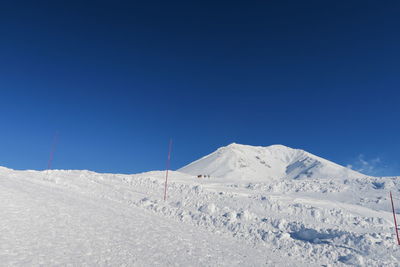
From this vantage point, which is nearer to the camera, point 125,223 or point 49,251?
point 49,251

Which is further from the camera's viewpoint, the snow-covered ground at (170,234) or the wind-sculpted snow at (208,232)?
the wind-sculpted snow at (208,232)

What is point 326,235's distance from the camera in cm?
1326

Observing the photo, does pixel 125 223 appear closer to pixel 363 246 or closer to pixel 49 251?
pixel 49 251

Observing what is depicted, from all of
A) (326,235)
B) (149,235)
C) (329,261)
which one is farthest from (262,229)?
(149,235)

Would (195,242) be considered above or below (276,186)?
below

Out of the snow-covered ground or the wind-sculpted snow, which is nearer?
the snow-covered ground

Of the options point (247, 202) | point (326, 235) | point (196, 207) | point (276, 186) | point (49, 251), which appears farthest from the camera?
point (276, 186)

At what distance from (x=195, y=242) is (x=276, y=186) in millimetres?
33864

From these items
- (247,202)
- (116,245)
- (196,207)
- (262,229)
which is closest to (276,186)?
(247,202)

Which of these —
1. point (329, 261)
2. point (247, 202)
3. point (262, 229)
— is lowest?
point (329, 261)

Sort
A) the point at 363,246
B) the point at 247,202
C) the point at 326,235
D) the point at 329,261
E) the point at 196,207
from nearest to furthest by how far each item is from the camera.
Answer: the point at 329,261, the point at 363,246, the point at 326,235, the point at 196,207, the point at 247,202

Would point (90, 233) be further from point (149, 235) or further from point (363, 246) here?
point (363, 246)

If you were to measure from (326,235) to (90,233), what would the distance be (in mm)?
11044

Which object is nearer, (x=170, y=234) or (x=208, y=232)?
(x=170, y=234)
